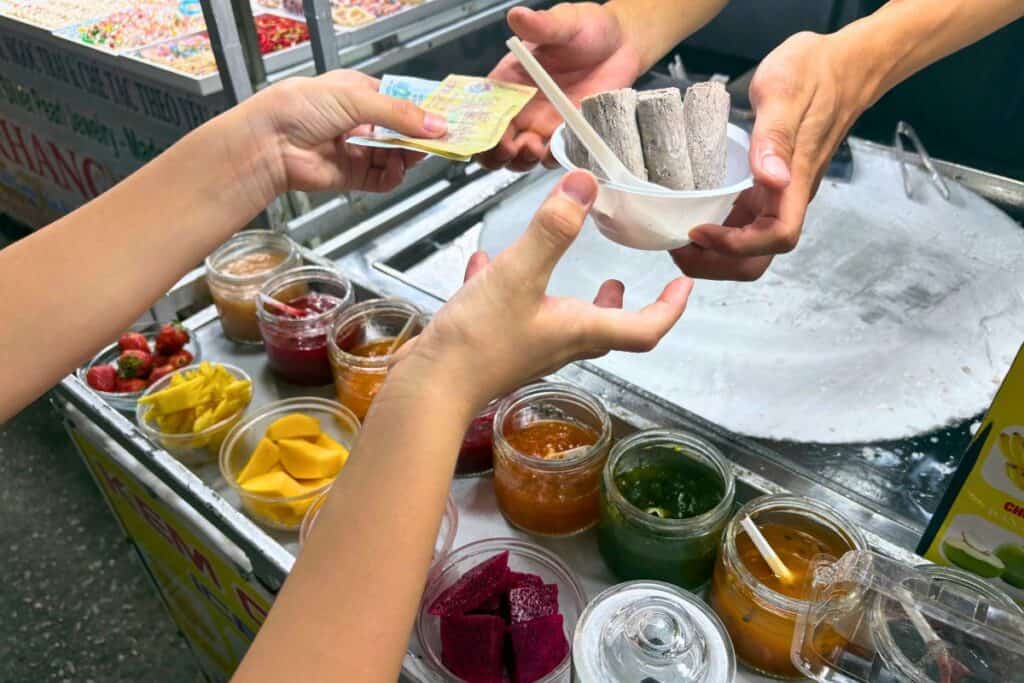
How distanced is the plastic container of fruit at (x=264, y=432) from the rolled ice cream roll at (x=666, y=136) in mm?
578

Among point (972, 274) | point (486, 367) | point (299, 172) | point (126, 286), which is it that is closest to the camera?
point (486, 367)

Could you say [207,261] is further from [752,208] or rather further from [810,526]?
[810,526]

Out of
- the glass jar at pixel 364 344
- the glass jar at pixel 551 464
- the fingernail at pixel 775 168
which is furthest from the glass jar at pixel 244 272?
the fingernail at pixel 775 168

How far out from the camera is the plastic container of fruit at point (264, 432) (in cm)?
106

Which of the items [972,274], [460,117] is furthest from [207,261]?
[972,274]

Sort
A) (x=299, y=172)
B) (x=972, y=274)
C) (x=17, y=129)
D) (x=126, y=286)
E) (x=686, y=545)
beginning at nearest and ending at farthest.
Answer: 1. (x=686, y=545)
2. (x=126, y=286)
3. (x=299, y=172)
4. (x=972, y=274)
5. (x=17, y=129)

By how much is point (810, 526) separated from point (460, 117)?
2.42 feet

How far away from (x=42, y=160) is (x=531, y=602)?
3.12m

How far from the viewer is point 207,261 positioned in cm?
144

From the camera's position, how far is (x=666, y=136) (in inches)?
37.4

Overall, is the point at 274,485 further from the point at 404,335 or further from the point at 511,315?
the point at 511,315

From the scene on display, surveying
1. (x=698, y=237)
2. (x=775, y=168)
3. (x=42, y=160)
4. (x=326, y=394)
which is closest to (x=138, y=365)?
(x=326, y=394)

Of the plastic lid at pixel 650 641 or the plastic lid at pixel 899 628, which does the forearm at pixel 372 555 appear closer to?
the plastic lid at pixel 650 641

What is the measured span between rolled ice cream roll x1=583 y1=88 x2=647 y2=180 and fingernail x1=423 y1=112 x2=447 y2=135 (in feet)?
0.69
